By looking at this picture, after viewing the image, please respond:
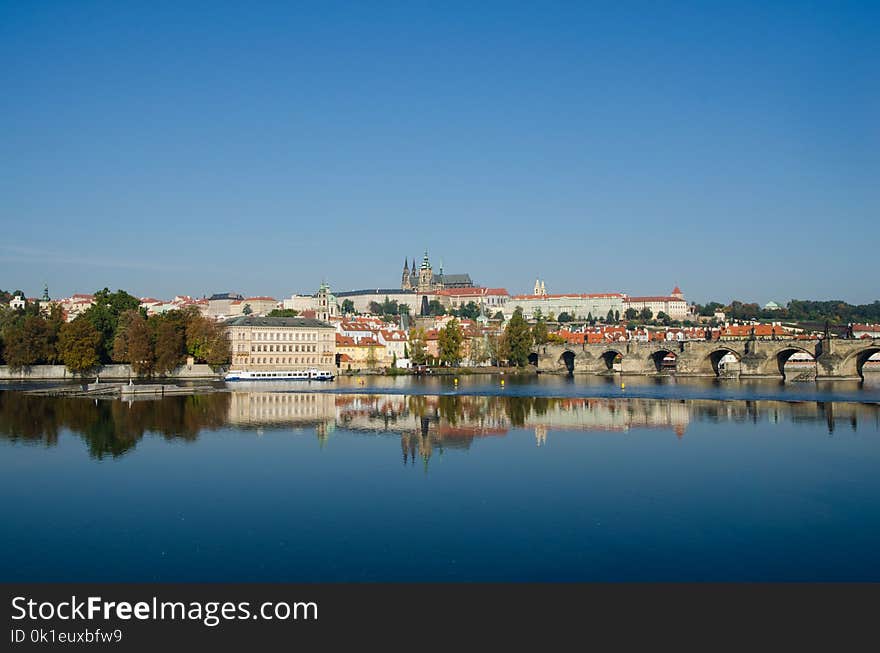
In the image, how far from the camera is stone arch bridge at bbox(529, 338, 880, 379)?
55.8 meters

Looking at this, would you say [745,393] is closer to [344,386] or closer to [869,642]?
[344,386]

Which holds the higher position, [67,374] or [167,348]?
[167,348]

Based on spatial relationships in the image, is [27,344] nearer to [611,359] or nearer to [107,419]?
[107,419]

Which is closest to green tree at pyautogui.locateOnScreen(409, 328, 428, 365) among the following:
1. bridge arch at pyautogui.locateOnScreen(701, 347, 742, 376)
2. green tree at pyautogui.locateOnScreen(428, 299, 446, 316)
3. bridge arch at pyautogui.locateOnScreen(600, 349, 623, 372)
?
bridge arch at pyautogui.locateOnScreen(600, 349, 623, 372)

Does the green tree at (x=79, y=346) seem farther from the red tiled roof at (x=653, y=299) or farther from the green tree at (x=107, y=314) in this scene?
the red tiled roof at (x=653, y=299)

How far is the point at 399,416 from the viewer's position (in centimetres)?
3344

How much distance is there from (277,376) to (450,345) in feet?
52.7

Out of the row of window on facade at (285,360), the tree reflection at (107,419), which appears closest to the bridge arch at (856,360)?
the row of window on facade at (285,360)

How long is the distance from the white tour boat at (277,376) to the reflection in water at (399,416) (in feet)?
52.2

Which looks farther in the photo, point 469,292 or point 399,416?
point 469,292

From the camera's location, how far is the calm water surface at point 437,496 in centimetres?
1283

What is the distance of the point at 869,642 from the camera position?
33.6 feet

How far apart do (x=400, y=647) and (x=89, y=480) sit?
11742 mm

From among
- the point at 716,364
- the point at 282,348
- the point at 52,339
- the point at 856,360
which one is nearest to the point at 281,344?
the point at 282,348
